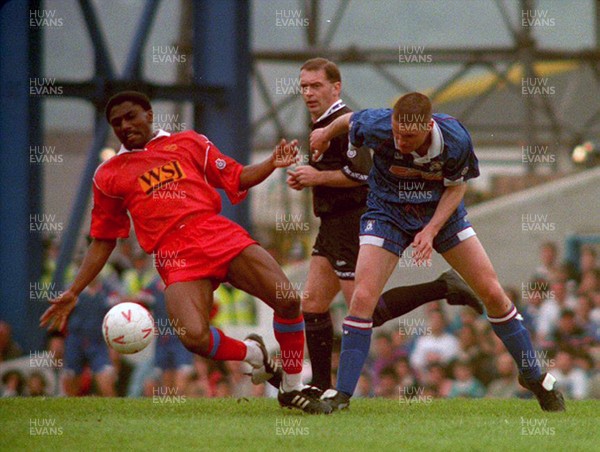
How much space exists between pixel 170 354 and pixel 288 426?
244 inches

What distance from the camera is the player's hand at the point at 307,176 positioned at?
7938 mm

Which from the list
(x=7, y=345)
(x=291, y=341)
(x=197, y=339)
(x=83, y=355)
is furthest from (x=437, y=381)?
(x=197, y=339)

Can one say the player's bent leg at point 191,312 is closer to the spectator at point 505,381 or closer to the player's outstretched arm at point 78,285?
the player's outstretched arm at point 78,285

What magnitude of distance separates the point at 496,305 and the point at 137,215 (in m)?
2.42

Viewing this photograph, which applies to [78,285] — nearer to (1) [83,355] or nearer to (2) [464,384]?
(1) [83,355]

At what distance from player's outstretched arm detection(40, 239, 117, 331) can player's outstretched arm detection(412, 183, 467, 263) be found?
218 cm

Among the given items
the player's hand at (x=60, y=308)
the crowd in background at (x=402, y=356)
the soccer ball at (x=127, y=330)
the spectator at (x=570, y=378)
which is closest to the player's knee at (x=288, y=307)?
the soccer ball at (x=127, y=330)

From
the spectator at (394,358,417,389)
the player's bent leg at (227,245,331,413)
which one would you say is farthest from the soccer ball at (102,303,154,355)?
the spectator at (394,358,417,389)

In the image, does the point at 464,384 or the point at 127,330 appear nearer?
the point at 127,330

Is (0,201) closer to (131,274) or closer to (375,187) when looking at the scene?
(131,274)

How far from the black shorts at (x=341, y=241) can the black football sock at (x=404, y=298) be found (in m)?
0.47

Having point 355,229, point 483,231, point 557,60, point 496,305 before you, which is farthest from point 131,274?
point 557,60

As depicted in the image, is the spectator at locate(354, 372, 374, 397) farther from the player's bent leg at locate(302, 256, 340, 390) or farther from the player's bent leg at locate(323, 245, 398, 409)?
the player's bent leg at locate(323, 245, 398, 409)

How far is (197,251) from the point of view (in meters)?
7.77
